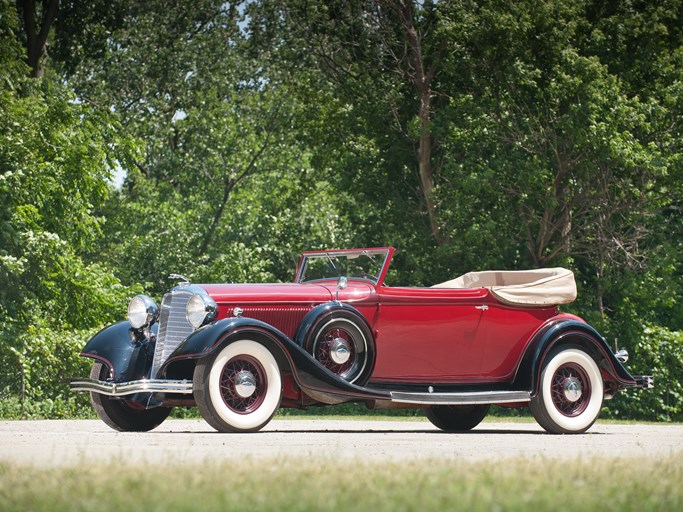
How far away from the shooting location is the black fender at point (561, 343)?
12.1 metres

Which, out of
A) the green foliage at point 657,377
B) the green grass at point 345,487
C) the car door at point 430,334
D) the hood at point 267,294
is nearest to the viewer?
the green grass at point 345,487

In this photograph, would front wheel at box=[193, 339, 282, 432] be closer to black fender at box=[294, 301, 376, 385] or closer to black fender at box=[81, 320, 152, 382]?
black fender at box=[294, 301, 376, 385]

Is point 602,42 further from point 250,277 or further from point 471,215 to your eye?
point 250,277

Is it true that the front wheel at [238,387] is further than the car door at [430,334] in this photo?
No

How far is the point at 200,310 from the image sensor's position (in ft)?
34.7

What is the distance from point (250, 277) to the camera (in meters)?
27.7

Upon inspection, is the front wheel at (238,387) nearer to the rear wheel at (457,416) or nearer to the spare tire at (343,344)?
the spare tire at (343,344)

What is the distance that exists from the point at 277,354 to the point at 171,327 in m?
1.27

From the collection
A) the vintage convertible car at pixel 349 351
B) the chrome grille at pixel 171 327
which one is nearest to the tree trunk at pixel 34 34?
the vintage convertible car at pixel 349 351

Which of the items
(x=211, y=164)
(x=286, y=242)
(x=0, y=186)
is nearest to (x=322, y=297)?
(x=0, y=186)

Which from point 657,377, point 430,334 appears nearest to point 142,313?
point 430,334

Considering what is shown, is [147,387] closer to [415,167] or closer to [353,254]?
[353,254]

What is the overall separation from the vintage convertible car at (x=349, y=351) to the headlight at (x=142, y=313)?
2 cm

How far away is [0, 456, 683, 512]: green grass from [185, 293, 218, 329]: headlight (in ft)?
12.1
